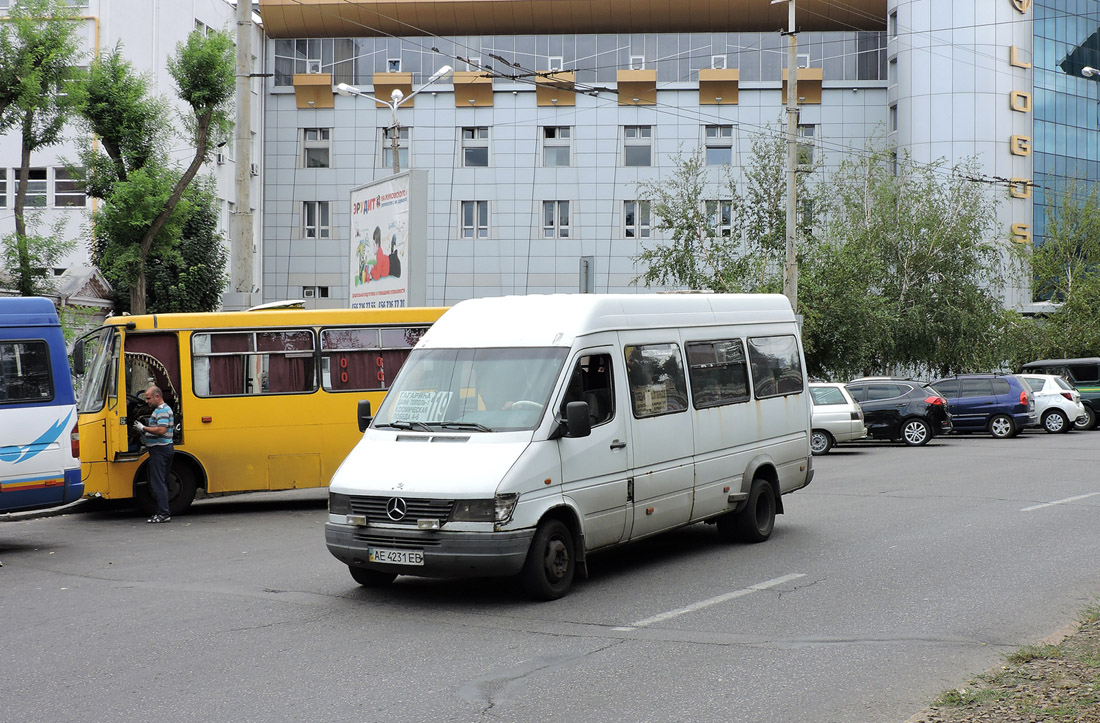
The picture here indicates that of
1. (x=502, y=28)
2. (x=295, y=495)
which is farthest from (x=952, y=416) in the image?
(x=502, y=28)

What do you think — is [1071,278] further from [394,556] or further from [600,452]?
[394,556]

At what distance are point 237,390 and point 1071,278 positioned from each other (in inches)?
1675

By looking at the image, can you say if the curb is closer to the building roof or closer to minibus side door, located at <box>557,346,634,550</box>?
minibus side door, located at <box>557,346,634,550</box>

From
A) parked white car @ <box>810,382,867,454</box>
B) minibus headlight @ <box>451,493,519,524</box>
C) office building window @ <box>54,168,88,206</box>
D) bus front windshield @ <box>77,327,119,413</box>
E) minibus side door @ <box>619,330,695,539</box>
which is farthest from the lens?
office building window @ <box>54,168,88,206</box>

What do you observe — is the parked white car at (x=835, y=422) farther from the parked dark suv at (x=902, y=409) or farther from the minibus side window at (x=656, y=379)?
the minibus side window at (x=656, y=379)

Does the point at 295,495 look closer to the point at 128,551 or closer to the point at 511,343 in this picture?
the point at 128,551

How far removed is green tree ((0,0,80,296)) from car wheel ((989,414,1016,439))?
22858mm

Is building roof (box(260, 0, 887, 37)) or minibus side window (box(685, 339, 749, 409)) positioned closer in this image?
minibus side window (box(685, 339, 749, 409))

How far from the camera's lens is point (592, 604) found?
8.59 metres

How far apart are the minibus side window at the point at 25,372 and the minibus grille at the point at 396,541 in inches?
230

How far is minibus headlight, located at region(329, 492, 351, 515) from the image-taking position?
28.8 ft

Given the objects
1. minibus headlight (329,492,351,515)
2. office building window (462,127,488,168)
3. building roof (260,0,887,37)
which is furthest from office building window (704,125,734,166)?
minibus headlight (329,492,351,515)

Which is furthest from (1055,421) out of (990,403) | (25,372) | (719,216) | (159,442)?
(25,372)

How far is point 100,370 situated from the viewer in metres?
15.1
